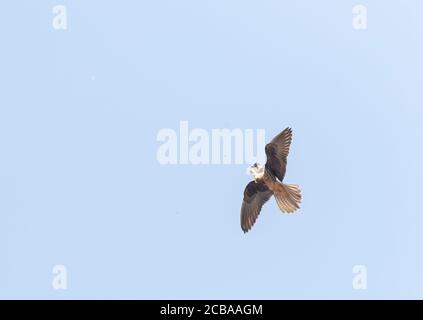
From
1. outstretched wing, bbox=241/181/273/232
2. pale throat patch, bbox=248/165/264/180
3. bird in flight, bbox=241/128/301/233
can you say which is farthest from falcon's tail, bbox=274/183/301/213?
outstretched wing, bbox=241/181/273/232

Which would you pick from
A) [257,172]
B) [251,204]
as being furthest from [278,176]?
[251,204]

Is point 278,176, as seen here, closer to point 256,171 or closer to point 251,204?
point 256,171

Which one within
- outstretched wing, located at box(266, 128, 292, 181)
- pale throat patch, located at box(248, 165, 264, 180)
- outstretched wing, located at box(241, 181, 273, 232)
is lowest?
outstretched wing, located at box(241, 181, 273, 232)

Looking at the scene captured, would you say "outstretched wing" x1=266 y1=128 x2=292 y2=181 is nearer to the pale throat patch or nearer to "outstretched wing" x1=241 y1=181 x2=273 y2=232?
the pale throat patch

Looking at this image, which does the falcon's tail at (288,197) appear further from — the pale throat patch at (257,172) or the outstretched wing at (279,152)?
the pale throat patch at (257,172)
